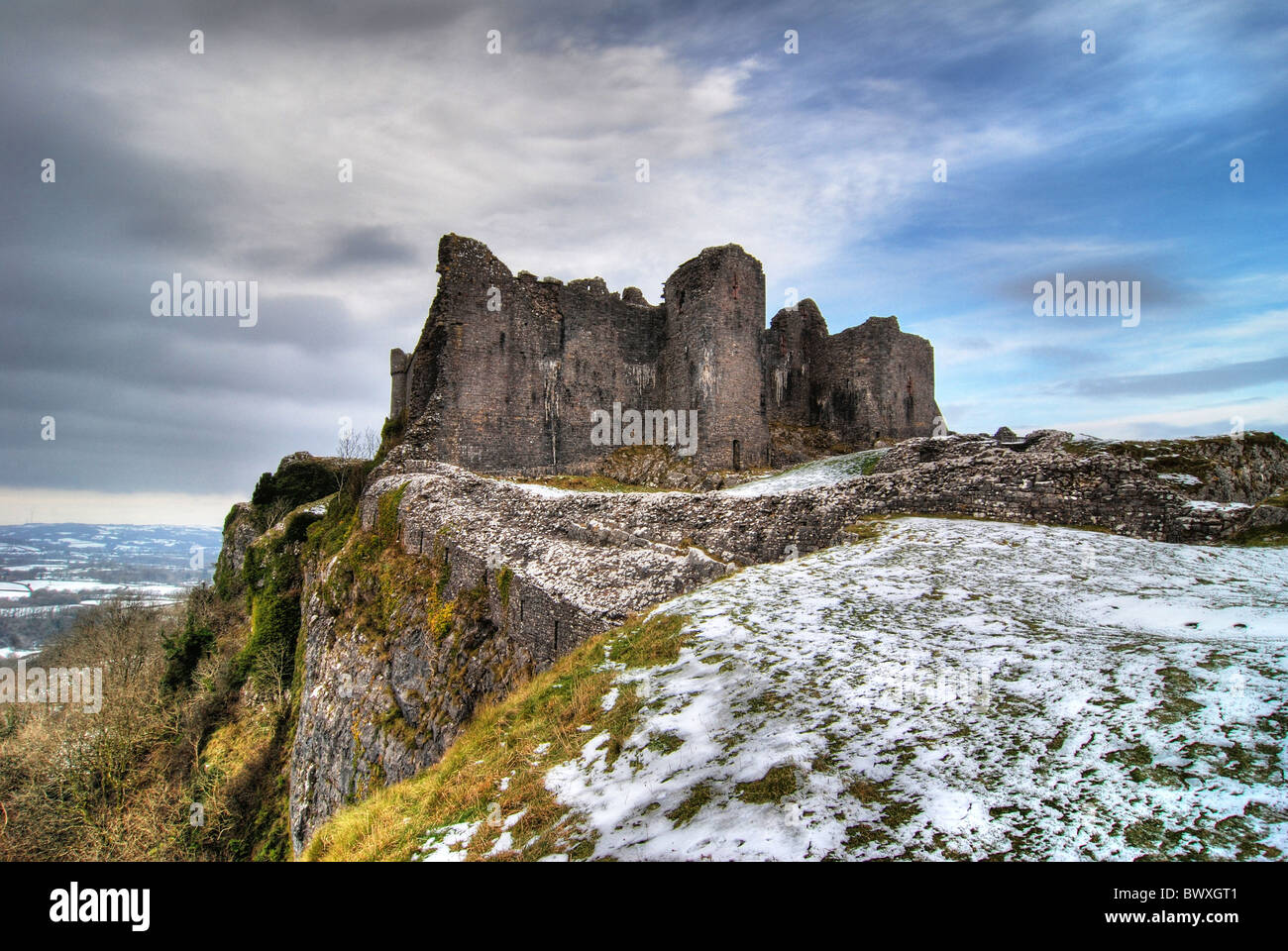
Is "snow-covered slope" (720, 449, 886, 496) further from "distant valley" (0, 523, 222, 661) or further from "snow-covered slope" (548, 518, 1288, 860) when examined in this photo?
"distant valley" (0, 523, 222, 661)

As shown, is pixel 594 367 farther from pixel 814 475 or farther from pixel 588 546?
pixel 588 546

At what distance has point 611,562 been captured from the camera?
11812 millimetres

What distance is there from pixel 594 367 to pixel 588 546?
19.7 metres

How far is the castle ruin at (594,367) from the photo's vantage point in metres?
26.2

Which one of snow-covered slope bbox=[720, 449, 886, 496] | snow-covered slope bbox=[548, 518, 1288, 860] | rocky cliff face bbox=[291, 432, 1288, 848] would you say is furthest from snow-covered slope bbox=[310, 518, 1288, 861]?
snow-covered slope bbox=[720, 449, 886, 496]

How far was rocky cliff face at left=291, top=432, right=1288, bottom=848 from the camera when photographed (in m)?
10.7

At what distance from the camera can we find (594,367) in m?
31.4

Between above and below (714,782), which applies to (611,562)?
above

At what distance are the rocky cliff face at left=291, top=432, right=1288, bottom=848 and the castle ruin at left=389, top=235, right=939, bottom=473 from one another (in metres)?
9.63

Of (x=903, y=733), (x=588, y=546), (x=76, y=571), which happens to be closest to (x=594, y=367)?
(x=588, y=546)
